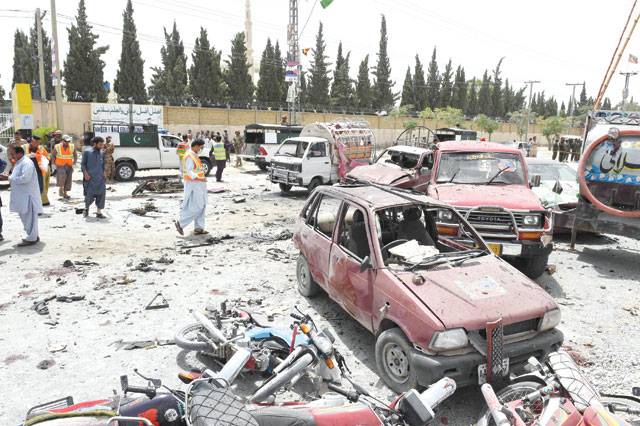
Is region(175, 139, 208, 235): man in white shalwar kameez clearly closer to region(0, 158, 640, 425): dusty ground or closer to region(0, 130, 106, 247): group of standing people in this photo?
region(0, 158, 640, 425): dusty ground

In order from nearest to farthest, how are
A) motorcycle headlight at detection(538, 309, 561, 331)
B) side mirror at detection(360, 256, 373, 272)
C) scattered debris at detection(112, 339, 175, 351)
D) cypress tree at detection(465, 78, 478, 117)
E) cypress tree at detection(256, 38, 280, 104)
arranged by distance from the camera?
motorcycle headlight at detection(538, 309, 561, 331) → side mirror at detection(360, 256, 373, 272) → scattered debris at detection(112, 339, 175, 351) → cypress tree at detection(256, 38, 280, 104) → cypress tree at detection(465, 78, 478, 117)

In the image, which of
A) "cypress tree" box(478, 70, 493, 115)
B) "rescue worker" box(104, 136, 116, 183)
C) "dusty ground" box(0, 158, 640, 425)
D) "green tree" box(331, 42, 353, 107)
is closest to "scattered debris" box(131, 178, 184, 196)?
"rescue worker" box(104, 136, 116, 183)

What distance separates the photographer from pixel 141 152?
17.1 m

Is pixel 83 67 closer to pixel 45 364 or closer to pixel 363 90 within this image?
pixel 363 90

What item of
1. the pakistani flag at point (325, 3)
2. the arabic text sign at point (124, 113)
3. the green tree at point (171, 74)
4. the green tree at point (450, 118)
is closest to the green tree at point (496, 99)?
the green tree at point (450, 118)

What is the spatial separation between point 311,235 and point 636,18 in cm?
1105

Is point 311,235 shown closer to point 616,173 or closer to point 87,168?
point 616,173

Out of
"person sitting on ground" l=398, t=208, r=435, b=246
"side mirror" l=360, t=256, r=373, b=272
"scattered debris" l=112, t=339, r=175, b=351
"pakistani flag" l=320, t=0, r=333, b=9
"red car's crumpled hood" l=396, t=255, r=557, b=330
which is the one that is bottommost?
"scattered debris" l=112, t=339, r=175, b=351

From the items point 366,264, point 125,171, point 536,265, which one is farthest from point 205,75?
point 366,264

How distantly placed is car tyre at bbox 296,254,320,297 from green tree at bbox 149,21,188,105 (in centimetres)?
3855

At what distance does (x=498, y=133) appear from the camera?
6725cm

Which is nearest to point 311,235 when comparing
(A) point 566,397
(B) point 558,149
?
(A) point 566,397

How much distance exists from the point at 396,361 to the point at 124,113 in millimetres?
31823

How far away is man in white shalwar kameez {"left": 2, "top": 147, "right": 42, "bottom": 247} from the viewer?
805 centimetres
